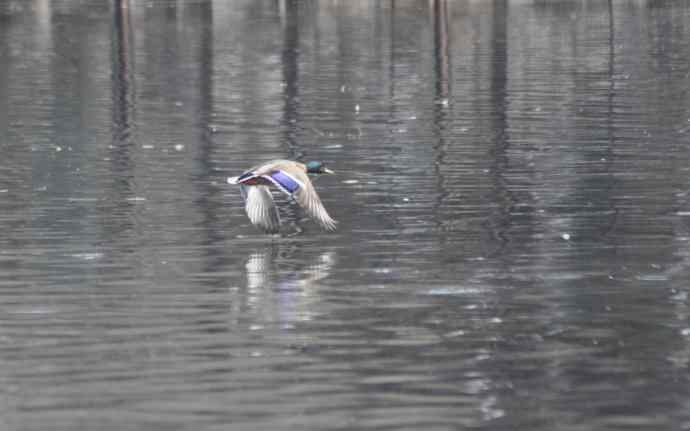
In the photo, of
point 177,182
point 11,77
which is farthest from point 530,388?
point 11,77

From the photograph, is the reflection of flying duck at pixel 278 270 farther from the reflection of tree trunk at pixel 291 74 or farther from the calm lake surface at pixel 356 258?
the reflection of tree trunk at pixel 291 74

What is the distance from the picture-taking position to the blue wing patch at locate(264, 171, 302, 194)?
62.6 ft

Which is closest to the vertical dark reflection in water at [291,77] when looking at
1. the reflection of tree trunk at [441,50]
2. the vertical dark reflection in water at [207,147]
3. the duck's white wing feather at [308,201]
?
the vertical dark reflection in water at [207,147]

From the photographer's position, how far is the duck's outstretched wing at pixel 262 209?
20.5 m

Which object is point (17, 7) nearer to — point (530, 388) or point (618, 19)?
point (618, 19)

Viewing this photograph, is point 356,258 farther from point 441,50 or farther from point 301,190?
point 441,50

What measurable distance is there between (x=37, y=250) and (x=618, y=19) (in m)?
57.1

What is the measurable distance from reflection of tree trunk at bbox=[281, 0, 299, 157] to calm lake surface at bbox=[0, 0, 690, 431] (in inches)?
8.5

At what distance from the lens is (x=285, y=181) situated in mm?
19172

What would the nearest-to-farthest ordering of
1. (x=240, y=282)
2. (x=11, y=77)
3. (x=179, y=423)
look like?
(x=179, y=423) → (x=240, y=282) → (x=11, y=77)

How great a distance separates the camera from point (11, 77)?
4831 centimetres

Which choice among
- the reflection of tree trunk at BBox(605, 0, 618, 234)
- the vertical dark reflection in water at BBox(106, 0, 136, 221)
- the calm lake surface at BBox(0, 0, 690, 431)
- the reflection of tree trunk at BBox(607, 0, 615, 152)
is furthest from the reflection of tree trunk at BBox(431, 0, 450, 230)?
the vertical dark reflection in water at BBox(106, 0, 136, 221)

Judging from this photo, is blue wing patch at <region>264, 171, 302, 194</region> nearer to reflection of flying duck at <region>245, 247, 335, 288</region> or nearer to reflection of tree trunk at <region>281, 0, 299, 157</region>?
reflection of flying duck at <region>245, 247, 335, 288</region>

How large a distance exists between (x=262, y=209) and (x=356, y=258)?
5.37 ft
